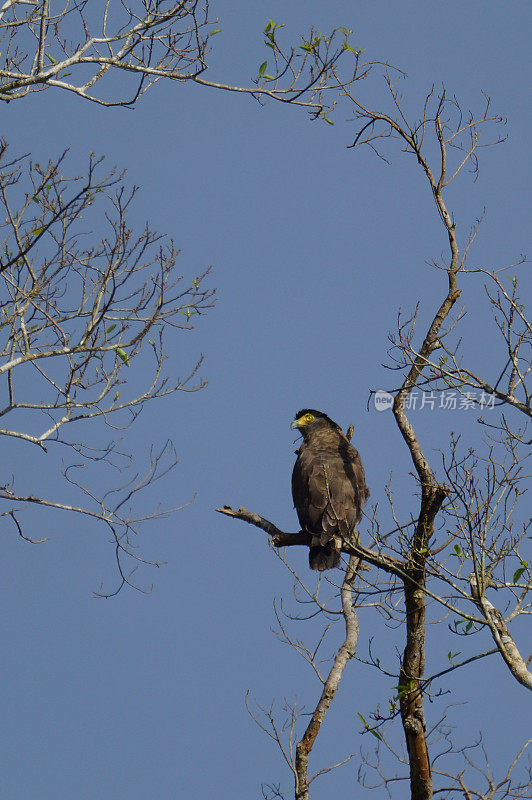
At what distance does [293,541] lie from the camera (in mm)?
9172

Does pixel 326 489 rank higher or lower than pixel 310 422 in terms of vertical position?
lower

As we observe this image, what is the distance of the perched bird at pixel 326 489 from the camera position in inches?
357

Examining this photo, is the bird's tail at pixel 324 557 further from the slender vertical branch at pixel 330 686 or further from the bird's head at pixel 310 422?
the bird's head at pixel 310 422

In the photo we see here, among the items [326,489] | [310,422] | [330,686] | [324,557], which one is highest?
[310,422]

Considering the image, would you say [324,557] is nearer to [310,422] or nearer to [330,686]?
[330,686]

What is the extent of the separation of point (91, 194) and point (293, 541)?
415 centimetres

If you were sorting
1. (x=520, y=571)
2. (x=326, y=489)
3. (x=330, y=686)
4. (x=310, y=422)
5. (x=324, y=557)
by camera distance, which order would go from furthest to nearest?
(x=310, y=422), (x=326, y=489), (x=324, y=557), (x=330, y=686), (x=520, y=571)

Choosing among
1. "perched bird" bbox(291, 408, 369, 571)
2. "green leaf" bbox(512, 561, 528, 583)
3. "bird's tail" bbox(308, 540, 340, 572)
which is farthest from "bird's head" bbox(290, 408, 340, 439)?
"green leaf" bbox(512, 561, 528, 583)

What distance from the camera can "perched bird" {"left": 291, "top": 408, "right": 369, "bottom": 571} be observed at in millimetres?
9073

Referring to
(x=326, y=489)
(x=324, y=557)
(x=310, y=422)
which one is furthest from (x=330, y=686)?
(x=310, y=422)

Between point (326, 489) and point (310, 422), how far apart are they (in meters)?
2.11

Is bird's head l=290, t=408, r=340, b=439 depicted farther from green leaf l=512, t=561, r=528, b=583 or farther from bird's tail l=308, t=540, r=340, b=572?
green leaf l=512, t=561, r=528, b=583

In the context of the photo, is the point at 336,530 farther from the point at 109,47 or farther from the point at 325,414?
the point at 109,47

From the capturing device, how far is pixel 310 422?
11352 mm
